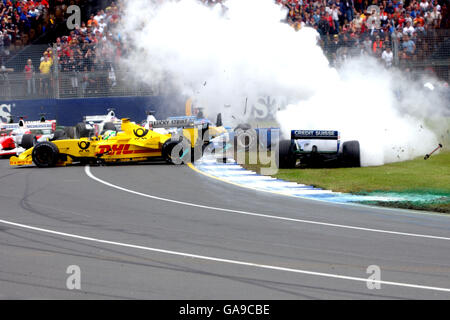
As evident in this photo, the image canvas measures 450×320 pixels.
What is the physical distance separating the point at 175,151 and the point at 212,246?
10474mm

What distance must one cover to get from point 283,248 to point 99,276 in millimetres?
2394

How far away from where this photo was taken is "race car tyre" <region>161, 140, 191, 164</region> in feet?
62.3

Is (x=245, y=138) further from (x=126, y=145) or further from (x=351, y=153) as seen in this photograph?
(x=351, y=153)

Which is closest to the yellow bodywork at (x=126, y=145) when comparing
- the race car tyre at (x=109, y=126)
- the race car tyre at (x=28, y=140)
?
the race car tyre at (x=28, y=140)

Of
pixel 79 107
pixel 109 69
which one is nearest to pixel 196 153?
pixel 109 69

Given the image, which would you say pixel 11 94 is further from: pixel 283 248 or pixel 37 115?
pixel 283 248

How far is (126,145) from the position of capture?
19.1 metres

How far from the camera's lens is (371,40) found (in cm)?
2672

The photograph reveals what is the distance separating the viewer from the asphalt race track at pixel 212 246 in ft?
22.3

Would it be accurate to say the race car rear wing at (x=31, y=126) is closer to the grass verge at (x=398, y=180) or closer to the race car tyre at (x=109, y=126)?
the race car tyre at (x=109, y=126)

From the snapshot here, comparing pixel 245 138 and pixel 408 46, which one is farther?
pixel 408 46

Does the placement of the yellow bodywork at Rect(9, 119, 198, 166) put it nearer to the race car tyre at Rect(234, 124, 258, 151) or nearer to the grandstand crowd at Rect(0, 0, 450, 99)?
the race car tyre at Rect(234, 124, 258, 151)

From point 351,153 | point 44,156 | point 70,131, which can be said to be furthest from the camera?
point 70,131

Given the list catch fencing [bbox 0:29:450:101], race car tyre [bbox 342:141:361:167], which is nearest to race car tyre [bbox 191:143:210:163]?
race car tyre [bbox 342:141:361:167]
